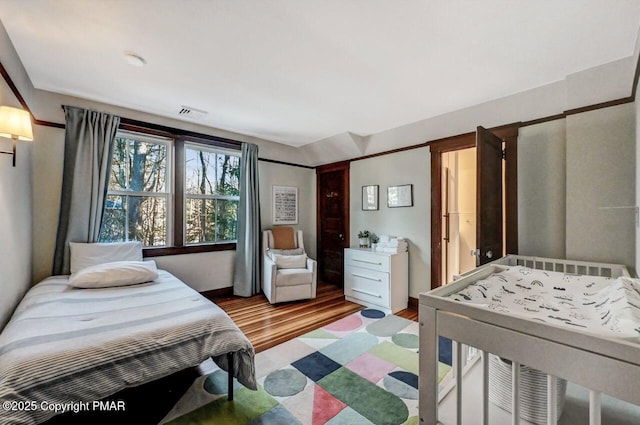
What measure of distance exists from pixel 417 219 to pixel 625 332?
2750 mm

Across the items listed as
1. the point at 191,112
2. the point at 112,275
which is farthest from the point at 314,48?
the point at 112,275

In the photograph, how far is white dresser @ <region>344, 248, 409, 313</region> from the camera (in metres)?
3.28

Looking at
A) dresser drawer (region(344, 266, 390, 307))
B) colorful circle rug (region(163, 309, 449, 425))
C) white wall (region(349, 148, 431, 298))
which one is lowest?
colorful circle rug (region(163, 309, 449, 425))

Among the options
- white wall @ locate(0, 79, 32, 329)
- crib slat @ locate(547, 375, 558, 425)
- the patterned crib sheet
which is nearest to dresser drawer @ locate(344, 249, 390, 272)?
the patterned crib sheet

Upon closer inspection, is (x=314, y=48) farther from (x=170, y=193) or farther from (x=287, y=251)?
(x=287, y=251)

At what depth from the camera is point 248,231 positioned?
3.81 m

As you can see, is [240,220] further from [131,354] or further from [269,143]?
[131,354]

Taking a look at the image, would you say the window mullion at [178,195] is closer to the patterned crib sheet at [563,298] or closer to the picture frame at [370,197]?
the picture frame at [370,197]

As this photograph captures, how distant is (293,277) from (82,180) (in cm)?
254

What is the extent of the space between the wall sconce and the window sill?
173cm

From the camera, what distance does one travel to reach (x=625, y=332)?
2.45 feet

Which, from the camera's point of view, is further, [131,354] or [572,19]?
[572,19]

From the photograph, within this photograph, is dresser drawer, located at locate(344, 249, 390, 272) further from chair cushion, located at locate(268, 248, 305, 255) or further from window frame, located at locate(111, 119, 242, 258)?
window frame, located at locate(111, 119, 242, 258)

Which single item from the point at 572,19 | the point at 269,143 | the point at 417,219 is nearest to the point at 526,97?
the point at 572,19
